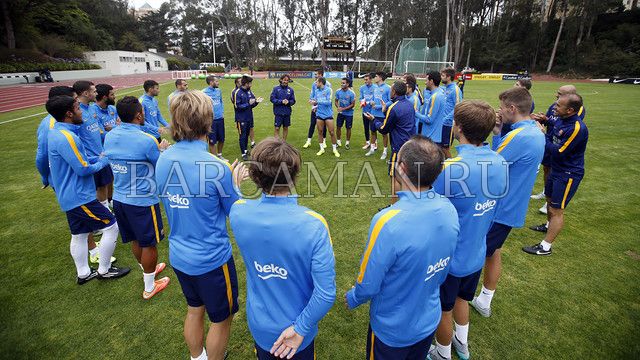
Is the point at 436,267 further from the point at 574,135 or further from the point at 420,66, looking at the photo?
the point at 420,66

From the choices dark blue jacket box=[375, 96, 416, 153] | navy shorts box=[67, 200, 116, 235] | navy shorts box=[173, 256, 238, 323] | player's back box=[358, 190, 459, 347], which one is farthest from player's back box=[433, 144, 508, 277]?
navy shorts box=[67, 200, 116, 235]

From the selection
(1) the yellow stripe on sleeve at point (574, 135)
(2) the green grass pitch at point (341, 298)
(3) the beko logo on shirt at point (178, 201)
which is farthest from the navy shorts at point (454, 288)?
(1) the yellow stripe on sleeve at point (574, 135)

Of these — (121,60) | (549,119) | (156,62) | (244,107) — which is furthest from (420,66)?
(156,62)

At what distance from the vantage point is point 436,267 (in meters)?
1.82

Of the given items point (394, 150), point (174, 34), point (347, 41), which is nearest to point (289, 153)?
point (394, 150)

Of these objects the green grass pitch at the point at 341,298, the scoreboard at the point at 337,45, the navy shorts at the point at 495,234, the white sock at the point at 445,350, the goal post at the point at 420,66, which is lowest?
the green grass pitch at the point at 341,298

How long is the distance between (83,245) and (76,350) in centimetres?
131

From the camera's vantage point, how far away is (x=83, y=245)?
3.87 m

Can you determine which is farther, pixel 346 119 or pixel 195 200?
pixel 346 119

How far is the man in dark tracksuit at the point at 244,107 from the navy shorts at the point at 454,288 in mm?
7020

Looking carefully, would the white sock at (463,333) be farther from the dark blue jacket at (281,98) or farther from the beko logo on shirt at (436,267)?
the dark blue jacket at (281,98)

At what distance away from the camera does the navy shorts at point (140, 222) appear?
3355mm

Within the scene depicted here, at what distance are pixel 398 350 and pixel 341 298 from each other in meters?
1.90

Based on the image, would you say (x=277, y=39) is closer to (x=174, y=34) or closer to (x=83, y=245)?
(x=174, y=34)
